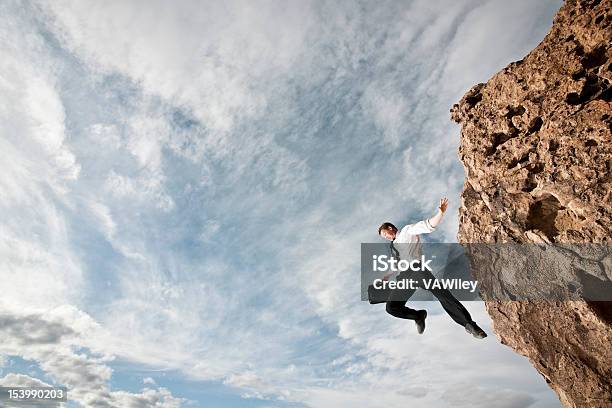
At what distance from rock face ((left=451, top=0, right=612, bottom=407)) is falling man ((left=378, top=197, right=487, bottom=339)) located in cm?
300

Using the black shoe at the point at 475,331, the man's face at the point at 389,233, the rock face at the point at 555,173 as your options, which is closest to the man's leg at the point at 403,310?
the black shoe at the point at 475,331

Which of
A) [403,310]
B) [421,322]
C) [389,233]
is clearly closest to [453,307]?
[421,322]

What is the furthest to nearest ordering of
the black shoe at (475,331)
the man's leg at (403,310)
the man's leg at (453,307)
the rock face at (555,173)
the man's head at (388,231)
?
1. the man's head at (388,231)
2. the man's leg at (403,310)
3. the man's leg at (453,307)
4. the black shoe at (475,331)
5. the rock face at (555,173)

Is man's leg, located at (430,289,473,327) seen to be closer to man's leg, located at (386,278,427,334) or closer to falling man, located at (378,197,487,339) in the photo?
falling man, located at (378,197,487,339)

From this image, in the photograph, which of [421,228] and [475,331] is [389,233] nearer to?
[421,228]

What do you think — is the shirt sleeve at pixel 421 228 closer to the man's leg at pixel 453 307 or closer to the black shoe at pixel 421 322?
the man's leg at pixel 453 307

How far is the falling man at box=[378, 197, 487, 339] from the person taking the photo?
10087 millimetres

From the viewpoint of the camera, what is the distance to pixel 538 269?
434 inches

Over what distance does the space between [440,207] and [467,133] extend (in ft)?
15.9

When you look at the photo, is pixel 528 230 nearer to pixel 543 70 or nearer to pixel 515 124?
pixel 515 124

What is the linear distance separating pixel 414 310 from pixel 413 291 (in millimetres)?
767

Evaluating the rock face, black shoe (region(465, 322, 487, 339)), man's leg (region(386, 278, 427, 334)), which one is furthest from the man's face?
the rock face

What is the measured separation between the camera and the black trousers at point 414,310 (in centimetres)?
1038

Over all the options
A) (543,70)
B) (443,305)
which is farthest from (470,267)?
(543,70)
